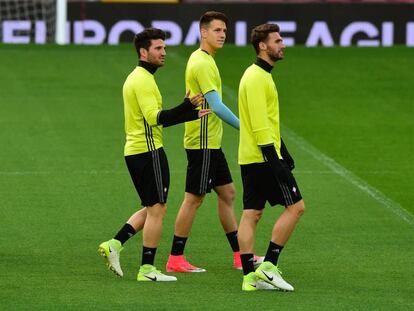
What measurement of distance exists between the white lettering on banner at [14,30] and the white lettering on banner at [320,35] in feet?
20.4

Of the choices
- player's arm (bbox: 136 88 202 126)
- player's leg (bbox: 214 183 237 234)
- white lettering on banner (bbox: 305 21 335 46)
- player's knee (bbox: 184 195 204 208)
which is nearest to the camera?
player's arm (bbox: 136 88 202 126)

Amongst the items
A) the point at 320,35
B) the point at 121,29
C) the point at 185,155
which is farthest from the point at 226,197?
the point at 320,35

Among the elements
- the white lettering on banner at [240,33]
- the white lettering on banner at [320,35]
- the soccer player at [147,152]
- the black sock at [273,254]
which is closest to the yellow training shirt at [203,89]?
the soccer player at [147,152]

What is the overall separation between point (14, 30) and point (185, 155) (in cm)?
1180

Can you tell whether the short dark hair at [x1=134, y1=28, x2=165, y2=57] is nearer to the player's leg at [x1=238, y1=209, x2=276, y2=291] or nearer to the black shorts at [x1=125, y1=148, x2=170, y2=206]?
the black shorts at [x1=125, y1=148, x2=170, y2=206]

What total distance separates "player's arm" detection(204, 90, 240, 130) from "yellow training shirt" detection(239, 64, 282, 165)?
345 millimetres

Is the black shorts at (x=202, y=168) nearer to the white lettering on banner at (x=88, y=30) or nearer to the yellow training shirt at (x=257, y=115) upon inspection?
the yellow training shirt at (x=257, y=115)

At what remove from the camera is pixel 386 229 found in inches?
598

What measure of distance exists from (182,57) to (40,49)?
3.12 meters

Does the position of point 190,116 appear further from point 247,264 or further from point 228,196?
point 228,196

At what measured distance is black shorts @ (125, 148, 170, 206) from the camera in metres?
12.4

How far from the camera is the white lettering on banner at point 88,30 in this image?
31.5 m

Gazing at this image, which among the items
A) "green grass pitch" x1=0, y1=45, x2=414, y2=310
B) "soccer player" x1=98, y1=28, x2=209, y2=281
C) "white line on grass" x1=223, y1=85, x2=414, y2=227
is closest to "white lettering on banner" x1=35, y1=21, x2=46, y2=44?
"green grass pitch" x1=0, y1=45, x2=414, y2=310

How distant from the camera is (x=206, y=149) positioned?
13.1m
